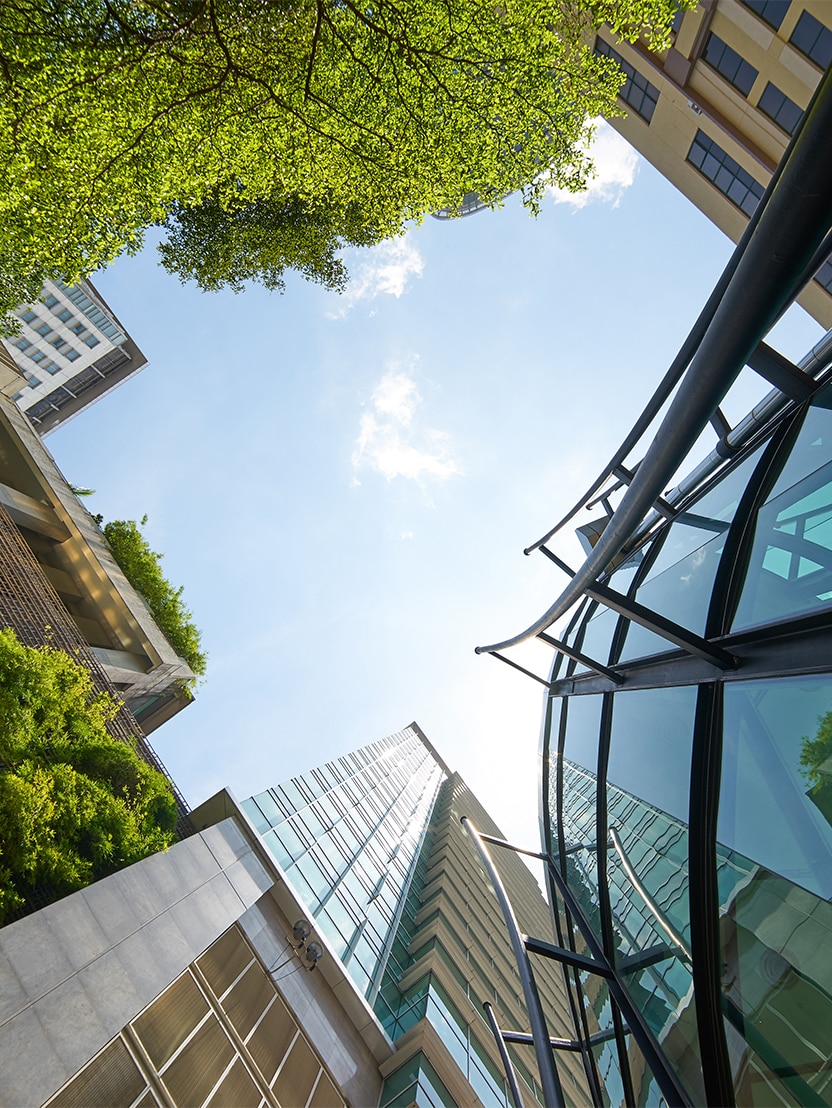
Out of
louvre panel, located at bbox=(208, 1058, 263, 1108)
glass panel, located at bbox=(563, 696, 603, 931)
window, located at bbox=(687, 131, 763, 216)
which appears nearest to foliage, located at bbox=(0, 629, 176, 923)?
louvre panel, located at bbox=(208, 1058, 263, 1108)

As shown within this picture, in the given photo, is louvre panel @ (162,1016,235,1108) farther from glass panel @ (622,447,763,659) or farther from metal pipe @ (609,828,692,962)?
glass panel @ (622,447,763,659)

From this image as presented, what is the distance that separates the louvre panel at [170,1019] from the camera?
7.66 metres

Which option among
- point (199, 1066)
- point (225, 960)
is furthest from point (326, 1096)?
point (199, 1066)

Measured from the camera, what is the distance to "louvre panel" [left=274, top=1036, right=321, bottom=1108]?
32.0 ft

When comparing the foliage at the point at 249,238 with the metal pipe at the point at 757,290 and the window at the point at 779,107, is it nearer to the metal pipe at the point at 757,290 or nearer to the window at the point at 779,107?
the window at the point at 779,107

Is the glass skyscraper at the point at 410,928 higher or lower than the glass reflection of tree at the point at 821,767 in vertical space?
lower

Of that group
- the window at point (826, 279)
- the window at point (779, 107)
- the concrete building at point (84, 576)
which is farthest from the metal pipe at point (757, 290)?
the concrete building at point (84, 576)

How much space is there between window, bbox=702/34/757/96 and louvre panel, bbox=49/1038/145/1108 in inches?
1004

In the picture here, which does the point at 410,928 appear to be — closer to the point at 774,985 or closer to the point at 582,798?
the point at 582,798

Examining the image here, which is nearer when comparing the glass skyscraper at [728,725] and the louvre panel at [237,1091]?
the glass skyscraper at [728,725]

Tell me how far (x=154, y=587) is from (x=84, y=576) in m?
4.11

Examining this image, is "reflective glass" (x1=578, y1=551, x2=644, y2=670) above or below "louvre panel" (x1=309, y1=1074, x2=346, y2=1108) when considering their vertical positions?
above

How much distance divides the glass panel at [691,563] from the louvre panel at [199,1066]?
29.6 ft

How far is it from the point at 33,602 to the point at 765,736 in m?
17.7
